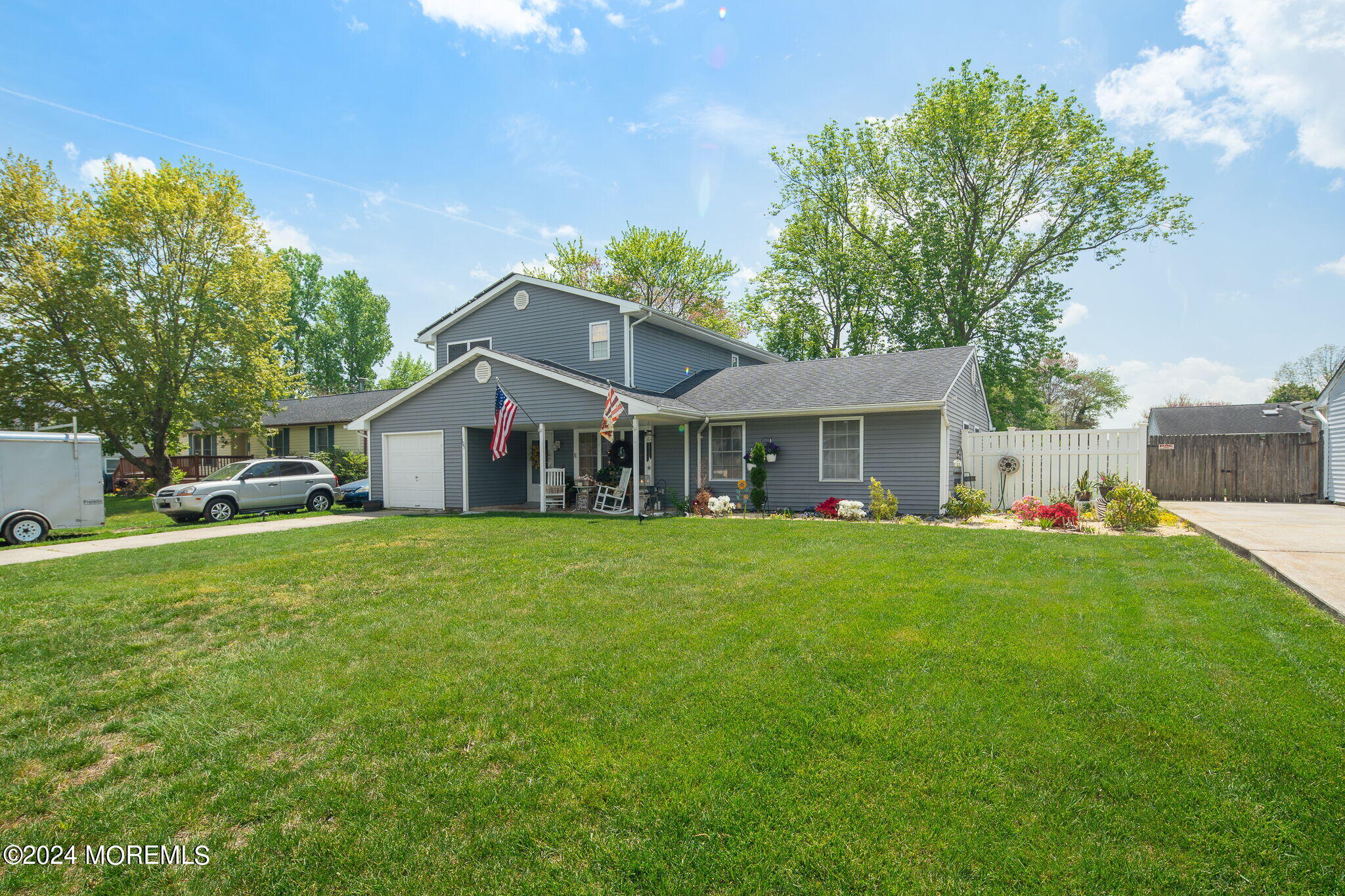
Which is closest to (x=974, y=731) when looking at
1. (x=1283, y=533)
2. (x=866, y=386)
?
(x=1283, y=533)

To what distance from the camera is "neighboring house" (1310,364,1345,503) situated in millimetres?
14548

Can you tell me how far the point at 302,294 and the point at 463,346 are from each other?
112 feet

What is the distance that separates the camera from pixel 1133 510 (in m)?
10.2

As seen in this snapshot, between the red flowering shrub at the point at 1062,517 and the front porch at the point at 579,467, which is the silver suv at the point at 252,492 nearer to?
the front porch at the point at 579,467

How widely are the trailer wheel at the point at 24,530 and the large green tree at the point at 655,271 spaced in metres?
24.7

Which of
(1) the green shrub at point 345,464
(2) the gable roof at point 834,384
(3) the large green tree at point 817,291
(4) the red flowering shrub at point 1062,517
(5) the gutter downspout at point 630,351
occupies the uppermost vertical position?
(3) the large green tree at point 817,291

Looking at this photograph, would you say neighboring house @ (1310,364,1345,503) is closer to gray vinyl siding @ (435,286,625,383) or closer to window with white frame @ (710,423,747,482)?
window with white frame @ (710,423,747,482)

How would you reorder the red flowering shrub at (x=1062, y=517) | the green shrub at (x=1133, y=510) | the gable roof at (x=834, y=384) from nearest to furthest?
1. the green shrub at (x=1133, y=510)
2. the red flowering shrub at (x=1062, y=517)
3. the gable roof at (x=834, y=384)

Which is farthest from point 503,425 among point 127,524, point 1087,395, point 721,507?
point 1087,395

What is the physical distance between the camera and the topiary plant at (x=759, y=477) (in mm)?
13938

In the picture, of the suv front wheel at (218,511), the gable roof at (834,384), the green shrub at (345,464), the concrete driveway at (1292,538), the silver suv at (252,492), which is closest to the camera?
the concrete driveway at (1292,538)

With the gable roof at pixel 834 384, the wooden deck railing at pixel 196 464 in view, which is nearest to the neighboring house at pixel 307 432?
the wooden deck railing at pixel 196 464

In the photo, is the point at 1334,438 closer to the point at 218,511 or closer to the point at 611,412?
the point at 611,412

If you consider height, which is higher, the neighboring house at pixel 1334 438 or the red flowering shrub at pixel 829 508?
the neighboring house at pixel 1334 438
